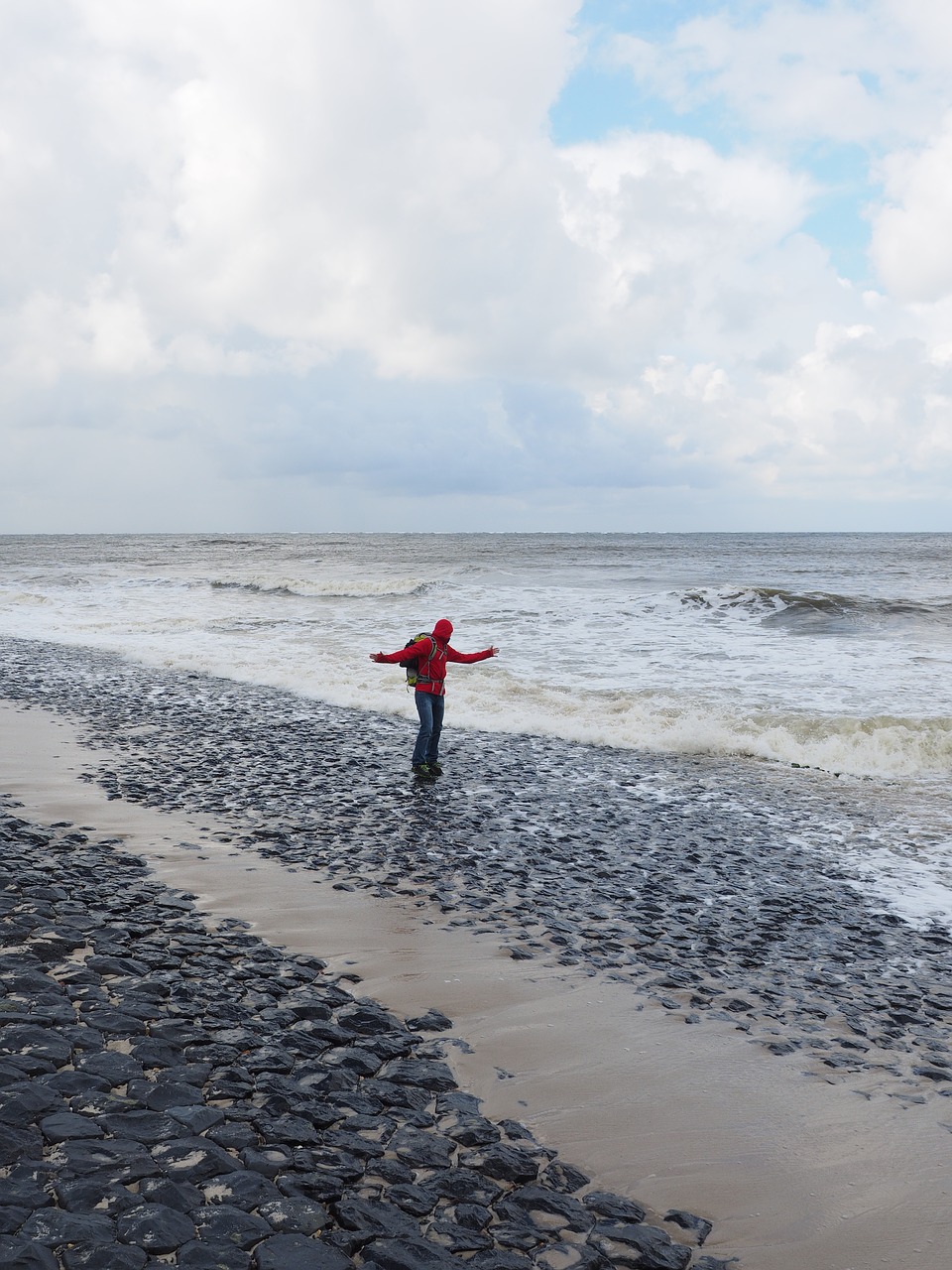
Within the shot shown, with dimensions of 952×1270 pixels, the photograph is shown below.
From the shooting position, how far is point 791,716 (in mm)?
14719

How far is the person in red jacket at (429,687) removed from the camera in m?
11.2

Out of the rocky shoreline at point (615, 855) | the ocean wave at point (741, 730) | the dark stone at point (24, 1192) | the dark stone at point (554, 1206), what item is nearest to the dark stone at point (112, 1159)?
the dark stone at point (24, 1192)

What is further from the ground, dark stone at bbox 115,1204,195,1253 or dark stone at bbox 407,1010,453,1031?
dark stone at bbox 115,1204,195,1253

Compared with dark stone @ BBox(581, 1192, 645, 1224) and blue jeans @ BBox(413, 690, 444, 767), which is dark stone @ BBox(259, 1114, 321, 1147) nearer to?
dark stone @ BBox(581, 1192, 645, 1224)

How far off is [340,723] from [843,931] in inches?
369

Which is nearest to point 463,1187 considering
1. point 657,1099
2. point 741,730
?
point 657,1099

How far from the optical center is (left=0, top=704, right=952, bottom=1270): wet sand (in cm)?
363

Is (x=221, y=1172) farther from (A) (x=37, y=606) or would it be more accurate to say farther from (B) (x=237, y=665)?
(A) (x=37, y=606)

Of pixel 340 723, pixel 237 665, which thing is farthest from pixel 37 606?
pixel 340 723

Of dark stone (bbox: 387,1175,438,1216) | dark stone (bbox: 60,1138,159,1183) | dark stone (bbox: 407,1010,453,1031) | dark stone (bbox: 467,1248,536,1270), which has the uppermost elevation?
dark stone (bbox: 60,1138,159,1183)

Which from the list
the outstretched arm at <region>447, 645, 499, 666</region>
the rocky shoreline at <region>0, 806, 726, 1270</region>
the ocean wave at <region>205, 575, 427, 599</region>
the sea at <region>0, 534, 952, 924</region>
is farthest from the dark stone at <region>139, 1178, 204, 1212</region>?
the ocean wave at <region>205, 575, 427, 599</region>

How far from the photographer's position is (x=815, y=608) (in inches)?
1380

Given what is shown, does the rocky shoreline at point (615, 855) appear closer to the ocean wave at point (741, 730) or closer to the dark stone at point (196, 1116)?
the ocean wave at point (741, 730)

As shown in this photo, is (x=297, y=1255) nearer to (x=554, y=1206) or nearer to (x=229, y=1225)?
(x=229, y=1225)
